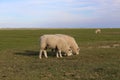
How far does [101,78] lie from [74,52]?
512 inches

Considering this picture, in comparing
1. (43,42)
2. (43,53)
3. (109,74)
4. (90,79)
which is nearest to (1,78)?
(90,79)

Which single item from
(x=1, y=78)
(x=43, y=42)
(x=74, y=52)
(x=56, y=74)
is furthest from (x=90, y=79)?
(x=74, y=52)

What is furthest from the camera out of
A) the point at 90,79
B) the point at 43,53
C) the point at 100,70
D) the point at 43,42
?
the point at 43,53

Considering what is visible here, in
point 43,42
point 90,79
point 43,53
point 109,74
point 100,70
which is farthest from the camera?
point 43,53

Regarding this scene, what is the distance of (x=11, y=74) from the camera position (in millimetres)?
15898

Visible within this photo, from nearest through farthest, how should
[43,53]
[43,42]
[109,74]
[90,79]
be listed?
[90,79]
[109,74]
[43,42]
[43,53]

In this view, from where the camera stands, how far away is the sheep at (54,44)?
24.5 meters

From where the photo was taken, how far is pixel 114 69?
16.2 metres

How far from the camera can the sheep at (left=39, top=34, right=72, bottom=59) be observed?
2450cm

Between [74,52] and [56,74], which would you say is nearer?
[56,74]

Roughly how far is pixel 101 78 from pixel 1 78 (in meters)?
4.61

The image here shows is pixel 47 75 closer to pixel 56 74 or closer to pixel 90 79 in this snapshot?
pixel 56 74

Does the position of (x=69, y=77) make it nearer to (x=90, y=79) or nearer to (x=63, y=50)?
(x=90, y=79)

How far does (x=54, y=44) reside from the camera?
24734mm
